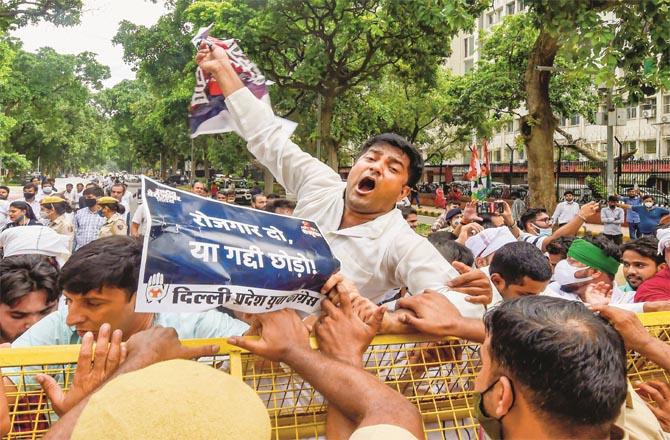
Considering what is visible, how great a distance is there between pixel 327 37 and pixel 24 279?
1343 centimetres

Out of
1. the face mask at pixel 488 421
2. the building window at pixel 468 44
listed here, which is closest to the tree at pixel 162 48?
the face mask at pixel 488 421

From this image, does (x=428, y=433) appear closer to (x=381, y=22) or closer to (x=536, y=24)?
(x=536, y=24)

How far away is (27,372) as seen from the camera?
147 centimetres

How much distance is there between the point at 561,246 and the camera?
17.0 feet

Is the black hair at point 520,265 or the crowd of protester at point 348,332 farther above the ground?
the crowd of protester at point 348,332

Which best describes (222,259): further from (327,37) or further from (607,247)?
(327,37)

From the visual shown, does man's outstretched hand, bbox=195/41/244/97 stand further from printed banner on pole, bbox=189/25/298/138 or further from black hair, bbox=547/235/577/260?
black hair, bbox=547/235/577/260

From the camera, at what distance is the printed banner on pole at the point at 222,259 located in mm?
1266

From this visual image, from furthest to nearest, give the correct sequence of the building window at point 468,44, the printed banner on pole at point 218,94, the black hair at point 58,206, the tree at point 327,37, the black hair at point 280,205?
the building window at point 468,44 < the tree at point 327,37 < the black hair at point 58,206 < the black hair at point 280,205 < the printed banner on pole at point 218,94

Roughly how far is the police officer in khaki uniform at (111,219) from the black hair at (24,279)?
184 inches

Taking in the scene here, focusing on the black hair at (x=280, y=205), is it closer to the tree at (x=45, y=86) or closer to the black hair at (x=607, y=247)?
the black hair at (x=607, y=247)

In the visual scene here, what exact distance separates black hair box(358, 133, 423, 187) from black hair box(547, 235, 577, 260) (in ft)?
10.4

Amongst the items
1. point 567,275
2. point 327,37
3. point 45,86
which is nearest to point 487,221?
point 567,275

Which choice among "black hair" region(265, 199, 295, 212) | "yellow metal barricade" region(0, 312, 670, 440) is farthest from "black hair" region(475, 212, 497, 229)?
"yellow metal barricade" region(0, 312, 670, 440)
